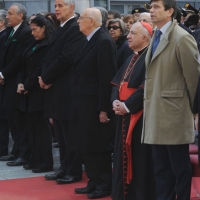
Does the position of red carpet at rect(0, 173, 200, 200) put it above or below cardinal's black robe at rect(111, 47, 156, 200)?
below

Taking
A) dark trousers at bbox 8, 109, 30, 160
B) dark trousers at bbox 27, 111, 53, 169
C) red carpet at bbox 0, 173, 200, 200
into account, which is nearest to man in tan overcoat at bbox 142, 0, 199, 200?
red carpet at bbox 0, 173, 200, 200

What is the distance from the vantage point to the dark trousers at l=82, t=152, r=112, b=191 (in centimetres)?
729

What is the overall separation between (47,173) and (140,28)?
2841mm

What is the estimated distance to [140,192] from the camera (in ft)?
20.8

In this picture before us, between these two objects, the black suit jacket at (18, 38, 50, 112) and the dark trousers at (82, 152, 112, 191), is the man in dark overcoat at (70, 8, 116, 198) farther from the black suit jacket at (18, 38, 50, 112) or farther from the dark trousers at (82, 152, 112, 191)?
the black suit jacket at (18, 38, 50, 112)

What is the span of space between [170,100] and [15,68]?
3.85 meters

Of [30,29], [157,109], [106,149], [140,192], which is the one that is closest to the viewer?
[157,109]

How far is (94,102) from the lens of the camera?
7.19m

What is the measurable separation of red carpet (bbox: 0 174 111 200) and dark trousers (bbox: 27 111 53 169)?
1.38ft

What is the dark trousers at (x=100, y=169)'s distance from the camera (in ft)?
23.9

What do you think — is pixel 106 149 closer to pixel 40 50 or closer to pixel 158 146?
pixel 158 146

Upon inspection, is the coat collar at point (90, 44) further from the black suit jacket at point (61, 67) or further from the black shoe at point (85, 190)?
the black shoe at point (85, 190)

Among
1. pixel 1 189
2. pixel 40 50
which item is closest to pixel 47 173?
pixel 1 189

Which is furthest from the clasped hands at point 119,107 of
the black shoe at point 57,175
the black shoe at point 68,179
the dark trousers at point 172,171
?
the black shoe at point 57,175
